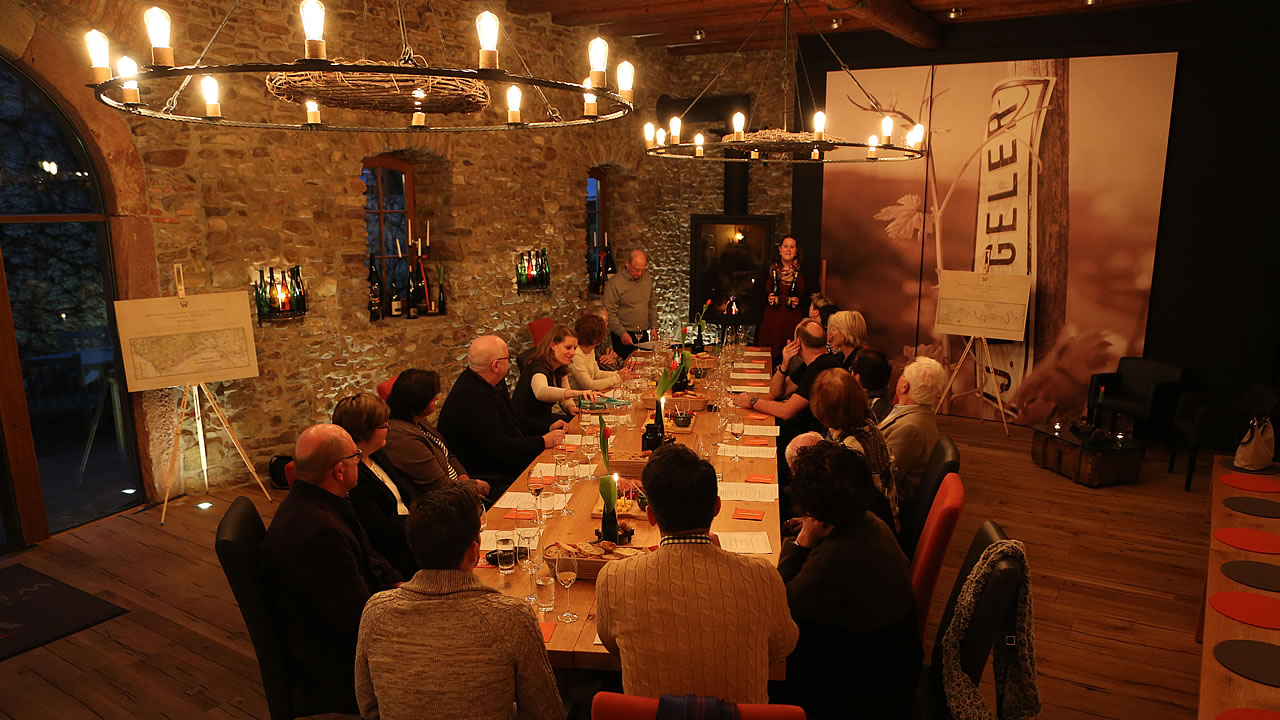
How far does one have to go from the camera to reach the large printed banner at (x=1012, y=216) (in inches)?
292

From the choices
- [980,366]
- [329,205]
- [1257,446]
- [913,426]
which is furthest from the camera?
[980,366]

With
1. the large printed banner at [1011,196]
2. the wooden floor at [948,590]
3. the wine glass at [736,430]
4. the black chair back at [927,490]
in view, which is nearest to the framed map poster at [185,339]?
the wooden floor at [948,590]

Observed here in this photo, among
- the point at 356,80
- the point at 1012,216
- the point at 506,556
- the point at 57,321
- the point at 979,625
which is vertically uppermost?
the point at 356,80

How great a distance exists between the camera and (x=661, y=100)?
10.3m

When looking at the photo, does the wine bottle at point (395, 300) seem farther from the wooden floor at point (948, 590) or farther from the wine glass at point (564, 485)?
the wine glass at point (564, 485)

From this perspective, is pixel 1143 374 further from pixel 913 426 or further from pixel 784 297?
pixel 913 426

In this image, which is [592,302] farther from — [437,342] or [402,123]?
[402,123]

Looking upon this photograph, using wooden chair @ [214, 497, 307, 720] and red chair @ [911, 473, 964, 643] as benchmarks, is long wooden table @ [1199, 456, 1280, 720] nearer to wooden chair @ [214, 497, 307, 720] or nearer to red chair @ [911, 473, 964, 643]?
red chair @ [911, 473, 964, 643]

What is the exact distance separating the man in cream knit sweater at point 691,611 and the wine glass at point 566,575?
40 centimetres

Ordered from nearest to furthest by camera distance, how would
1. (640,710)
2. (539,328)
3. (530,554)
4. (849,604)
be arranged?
(640,710) → (849,604) → (530,554) → (539,328)

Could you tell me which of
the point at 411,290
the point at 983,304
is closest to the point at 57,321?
the point at 411,290

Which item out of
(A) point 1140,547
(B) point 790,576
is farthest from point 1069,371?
(B) point 790,576

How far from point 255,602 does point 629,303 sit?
20.9ft

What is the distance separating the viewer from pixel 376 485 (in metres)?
3.46
